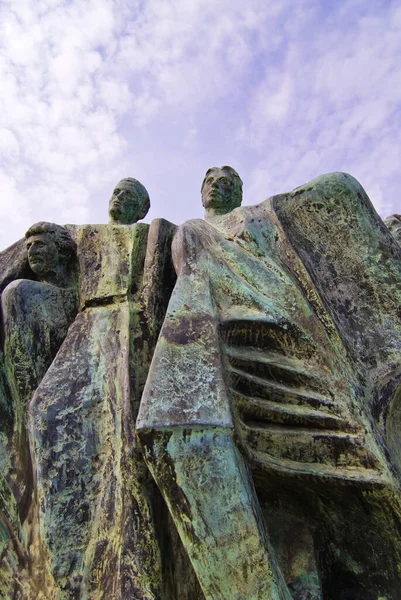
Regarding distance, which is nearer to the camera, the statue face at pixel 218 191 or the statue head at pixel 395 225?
the statue face at pixel 218 191

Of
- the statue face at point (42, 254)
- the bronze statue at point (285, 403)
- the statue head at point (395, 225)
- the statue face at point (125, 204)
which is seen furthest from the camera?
the statue head at point (395, 225)

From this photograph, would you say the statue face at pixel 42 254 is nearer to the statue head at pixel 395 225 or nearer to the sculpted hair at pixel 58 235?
the sculpted hair at pixel 58 235

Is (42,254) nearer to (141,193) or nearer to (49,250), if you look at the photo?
(49,250)

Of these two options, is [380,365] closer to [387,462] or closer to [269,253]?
[387,462]

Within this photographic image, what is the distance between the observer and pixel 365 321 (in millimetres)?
3188

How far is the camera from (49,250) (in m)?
3.80

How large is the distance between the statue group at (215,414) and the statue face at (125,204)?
558 millimetres

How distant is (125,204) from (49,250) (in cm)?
71

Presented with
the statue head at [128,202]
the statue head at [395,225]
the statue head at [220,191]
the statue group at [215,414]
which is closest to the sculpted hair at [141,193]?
the statue head at [128,202]

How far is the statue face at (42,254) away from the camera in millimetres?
3770

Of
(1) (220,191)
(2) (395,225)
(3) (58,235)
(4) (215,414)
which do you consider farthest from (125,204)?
(2) (395,225)

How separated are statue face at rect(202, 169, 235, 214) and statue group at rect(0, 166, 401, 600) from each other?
0.56m

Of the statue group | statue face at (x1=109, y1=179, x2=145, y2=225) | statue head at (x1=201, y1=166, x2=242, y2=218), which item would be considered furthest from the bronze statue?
statue face at (x1=109, y1=179, x2=145, y2=225)

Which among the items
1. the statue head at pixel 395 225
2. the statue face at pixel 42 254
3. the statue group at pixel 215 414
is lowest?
the statue group at pixel 215 414
